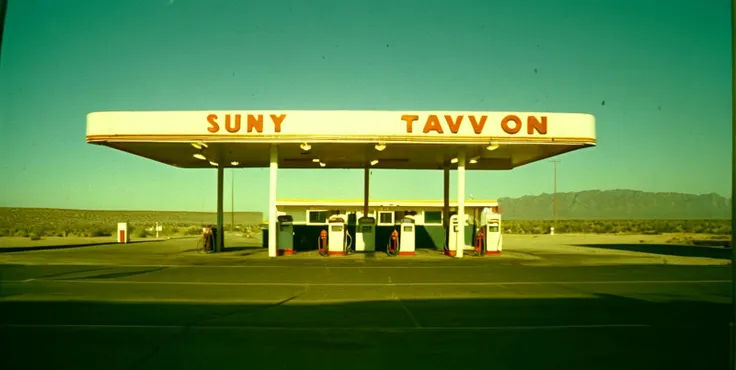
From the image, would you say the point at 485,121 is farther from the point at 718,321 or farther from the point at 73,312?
the point at 73,312

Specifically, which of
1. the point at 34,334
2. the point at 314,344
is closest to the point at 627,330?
the point at 314,344

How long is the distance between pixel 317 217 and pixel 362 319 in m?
25.7

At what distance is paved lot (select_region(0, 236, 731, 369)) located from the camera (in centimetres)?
796

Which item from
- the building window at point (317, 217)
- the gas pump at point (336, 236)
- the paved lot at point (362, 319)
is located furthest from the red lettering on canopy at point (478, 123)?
the building window at point (317, 217)

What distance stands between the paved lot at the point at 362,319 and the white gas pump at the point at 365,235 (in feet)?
28.2

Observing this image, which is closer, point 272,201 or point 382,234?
point 272,201

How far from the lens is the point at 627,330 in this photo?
9828 millimetres

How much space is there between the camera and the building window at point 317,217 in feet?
119

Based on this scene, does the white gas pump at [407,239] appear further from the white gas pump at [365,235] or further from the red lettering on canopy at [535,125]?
the red lettering on canopy at [535,125]

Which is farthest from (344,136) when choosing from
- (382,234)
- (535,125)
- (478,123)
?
(382,234)

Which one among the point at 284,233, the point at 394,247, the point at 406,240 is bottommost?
the point at 394,247

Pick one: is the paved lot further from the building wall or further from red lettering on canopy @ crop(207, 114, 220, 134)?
the building wall

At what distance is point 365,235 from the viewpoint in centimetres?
2862

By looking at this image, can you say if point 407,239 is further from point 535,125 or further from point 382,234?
point 535,125
